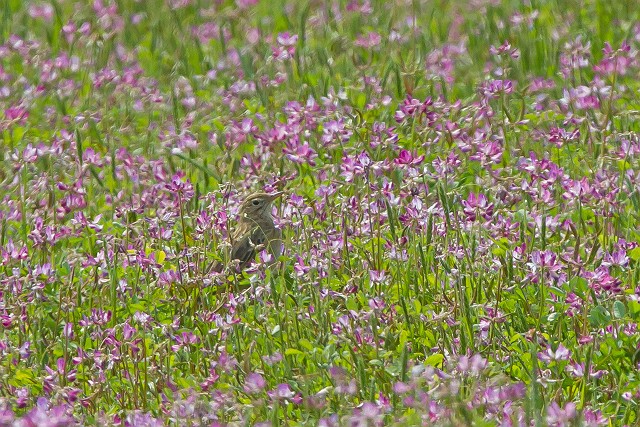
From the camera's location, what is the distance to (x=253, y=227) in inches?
297

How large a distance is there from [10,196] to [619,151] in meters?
3.33

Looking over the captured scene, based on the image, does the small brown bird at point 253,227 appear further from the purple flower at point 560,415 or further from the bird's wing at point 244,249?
the purple flower at point 560,415

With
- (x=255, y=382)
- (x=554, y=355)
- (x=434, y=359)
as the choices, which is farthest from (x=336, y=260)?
(x=255, y=382)

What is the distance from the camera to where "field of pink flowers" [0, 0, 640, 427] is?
200 inches

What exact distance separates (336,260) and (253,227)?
134cm

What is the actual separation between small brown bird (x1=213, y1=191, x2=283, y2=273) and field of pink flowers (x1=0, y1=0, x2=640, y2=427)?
143 mm

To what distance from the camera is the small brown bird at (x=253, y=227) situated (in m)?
7.21

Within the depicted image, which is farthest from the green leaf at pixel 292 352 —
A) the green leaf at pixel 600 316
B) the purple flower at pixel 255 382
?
the green leaf at pixel 600 316

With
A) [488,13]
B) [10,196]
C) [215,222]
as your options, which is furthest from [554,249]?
[488,13]

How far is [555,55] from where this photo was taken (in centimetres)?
962

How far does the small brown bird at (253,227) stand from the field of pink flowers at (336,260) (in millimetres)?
143

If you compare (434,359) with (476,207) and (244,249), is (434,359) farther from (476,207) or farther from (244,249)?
(244,249)

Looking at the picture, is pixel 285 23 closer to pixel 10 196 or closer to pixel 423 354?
pixel 10 196

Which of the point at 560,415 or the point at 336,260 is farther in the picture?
the point at 336,260
